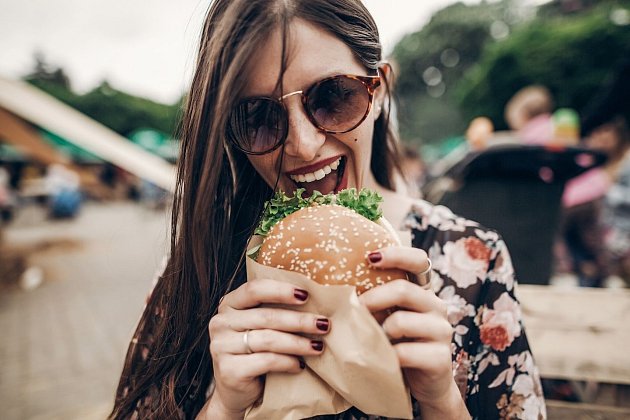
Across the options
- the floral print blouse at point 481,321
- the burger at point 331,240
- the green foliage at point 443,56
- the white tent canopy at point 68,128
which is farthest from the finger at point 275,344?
the green foliage at point 443,56

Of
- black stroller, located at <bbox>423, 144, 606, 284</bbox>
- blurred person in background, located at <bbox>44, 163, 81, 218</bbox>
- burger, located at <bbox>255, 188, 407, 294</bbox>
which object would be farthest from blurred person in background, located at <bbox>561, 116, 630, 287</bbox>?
blurred person in background, located at <bbox>44, 163, 81, 218</bbox>

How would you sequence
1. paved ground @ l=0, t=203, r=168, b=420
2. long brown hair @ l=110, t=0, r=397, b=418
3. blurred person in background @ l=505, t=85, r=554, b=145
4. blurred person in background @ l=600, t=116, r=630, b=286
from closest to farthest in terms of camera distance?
long brown hair @ l=110, t=0, r=397, b=418
paved ground @ l=0, t=203, r=168, b=420
blurred person in background @ l=505, t=85, r=554, b=145
blurred person in background @ l=600, t=116, r=630, b=286

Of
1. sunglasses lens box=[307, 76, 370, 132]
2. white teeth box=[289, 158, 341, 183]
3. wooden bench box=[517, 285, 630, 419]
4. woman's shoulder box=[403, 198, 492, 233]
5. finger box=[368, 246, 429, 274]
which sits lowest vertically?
wooden bench box=[517, 285, 630, 419]

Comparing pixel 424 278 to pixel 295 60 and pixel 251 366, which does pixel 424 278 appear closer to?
pixel 251 366

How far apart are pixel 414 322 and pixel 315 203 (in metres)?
0.47

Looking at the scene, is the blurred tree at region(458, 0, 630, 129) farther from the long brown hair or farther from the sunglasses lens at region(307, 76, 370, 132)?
the long brown hair

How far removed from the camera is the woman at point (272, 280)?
1.03 m

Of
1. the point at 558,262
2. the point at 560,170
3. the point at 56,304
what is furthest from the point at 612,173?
the point at 56,304

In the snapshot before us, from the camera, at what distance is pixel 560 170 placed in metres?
3.78

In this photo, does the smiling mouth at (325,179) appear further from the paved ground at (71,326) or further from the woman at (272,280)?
the paved ground at (71,326)

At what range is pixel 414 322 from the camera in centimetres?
97

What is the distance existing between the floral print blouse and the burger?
43 centimetres

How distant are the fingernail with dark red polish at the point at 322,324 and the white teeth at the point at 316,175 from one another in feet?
1.63

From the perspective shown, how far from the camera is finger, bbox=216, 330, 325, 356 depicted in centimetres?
102
